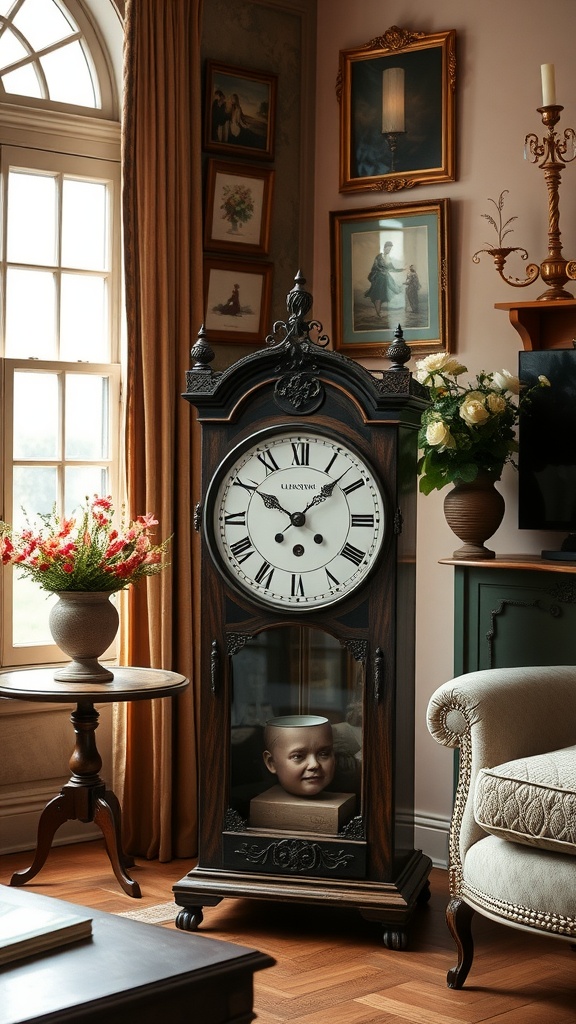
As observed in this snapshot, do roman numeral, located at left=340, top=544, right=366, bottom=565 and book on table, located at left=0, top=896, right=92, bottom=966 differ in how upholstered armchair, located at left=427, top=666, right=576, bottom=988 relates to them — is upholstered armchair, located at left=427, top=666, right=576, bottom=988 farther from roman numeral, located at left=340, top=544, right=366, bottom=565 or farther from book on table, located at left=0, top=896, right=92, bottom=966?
book on table, located at left=0, top=896, right=92, bottom=966

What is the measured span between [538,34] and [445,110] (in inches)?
14.6

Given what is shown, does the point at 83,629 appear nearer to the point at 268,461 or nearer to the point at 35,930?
the point at 268,461

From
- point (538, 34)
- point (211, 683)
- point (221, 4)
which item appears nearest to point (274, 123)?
point (221, 4)

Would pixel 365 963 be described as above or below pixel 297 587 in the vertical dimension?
below

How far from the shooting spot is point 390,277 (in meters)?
4.25

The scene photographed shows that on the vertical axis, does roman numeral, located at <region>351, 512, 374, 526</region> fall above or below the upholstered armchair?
above

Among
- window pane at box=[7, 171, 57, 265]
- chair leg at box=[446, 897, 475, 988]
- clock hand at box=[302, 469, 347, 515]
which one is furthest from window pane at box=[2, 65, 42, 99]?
chair leg at box=[446, 897, 475, 988]

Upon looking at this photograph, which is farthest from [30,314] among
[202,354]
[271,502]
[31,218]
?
[271,502]

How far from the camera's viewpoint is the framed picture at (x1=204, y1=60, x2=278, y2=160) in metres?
4.28

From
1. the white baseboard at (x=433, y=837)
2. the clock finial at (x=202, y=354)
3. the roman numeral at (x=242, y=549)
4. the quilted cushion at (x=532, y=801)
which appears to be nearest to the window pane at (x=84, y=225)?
the clock finial at (x=202, y=354)

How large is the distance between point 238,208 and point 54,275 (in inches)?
26.8

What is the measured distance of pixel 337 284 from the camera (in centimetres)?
439

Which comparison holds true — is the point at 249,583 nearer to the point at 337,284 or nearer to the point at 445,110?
the point at 337,284

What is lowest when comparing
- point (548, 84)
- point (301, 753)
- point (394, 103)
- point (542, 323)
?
point (301, 753)
